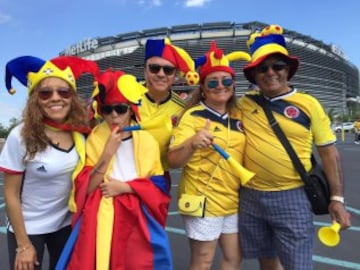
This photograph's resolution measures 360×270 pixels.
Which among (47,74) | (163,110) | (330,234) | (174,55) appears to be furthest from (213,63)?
(330,234)

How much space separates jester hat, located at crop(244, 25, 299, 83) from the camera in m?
2.75

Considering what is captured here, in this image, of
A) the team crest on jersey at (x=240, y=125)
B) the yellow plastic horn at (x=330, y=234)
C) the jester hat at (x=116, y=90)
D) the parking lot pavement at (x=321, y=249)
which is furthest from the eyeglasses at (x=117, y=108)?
the parking lot pavement at (x=321, y=249)

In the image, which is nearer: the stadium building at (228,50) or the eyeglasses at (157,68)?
the eyeglasses at (157,68)

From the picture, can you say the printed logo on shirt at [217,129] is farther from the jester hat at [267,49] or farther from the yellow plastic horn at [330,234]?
the yellow plastic horn at [330,234]

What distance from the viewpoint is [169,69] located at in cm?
324

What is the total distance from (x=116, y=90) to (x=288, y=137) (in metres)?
1.17

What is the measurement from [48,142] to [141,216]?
2.32ft

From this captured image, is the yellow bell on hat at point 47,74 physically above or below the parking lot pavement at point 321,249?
above

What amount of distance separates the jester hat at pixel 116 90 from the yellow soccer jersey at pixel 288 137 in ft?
2.92

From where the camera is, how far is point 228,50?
67625 mm

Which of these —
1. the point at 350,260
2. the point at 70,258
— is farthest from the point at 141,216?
the point at 350,260

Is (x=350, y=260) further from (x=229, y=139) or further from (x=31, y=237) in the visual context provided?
(x=31, y=237)

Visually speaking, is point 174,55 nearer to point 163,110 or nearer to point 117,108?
point 163,110

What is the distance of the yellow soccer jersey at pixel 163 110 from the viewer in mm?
3012
